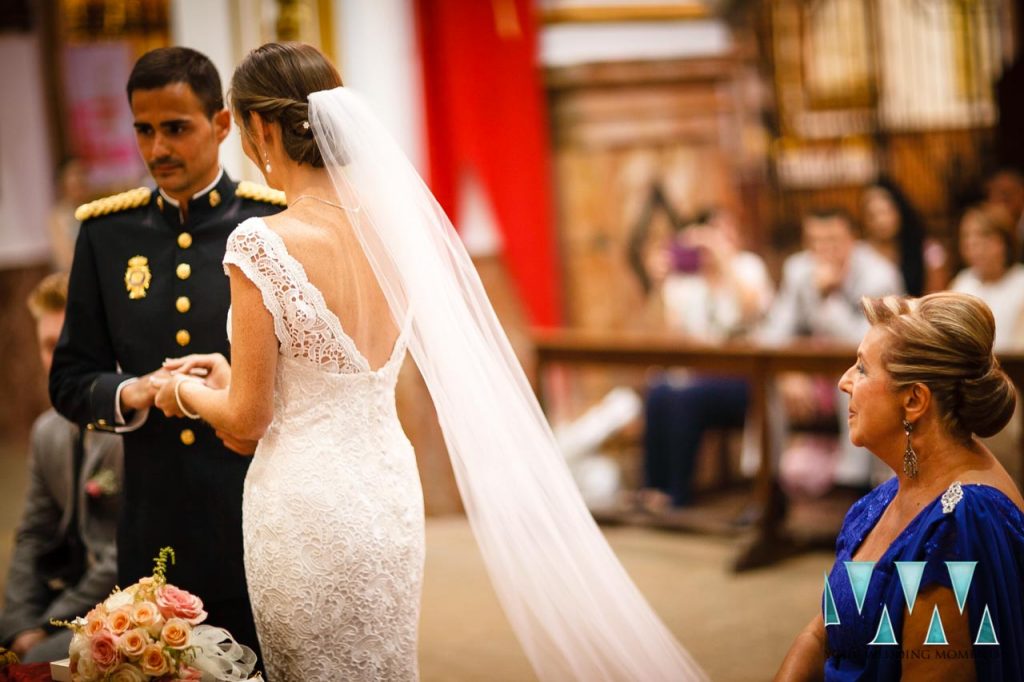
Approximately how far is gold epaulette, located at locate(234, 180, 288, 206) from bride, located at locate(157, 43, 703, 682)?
397 millimetres

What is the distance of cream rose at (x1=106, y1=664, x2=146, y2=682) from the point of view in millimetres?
2051

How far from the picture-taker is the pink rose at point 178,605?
213cm

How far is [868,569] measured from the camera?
220cm

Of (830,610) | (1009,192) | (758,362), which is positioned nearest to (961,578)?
(830,610)

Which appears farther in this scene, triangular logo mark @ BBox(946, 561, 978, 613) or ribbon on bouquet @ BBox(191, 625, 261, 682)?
ribbon on bouquet @ BBox(191, 625, 261, 682)

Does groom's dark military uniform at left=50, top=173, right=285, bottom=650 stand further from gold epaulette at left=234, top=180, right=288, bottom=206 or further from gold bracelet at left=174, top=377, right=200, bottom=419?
gold bracelet at left=174, top=377, right=200, bottom=419

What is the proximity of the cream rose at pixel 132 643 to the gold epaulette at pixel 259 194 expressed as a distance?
1.03 metres

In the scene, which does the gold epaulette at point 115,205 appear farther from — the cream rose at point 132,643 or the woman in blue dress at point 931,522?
the woman in blue dress at point 931,522

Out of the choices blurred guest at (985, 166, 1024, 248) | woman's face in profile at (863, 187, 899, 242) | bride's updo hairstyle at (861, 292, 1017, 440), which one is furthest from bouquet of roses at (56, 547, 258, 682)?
blurred guest at (985, 166, 1024, 248)

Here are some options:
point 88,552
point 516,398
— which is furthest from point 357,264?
point 88,552

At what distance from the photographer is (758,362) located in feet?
17.5

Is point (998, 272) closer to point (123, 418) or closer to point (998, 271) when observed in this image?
point (998, 271)

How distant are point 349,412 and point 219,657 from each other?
0.50m

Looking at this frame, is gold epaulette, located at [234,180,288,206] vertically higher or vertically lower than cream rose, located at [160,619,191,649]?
higher
